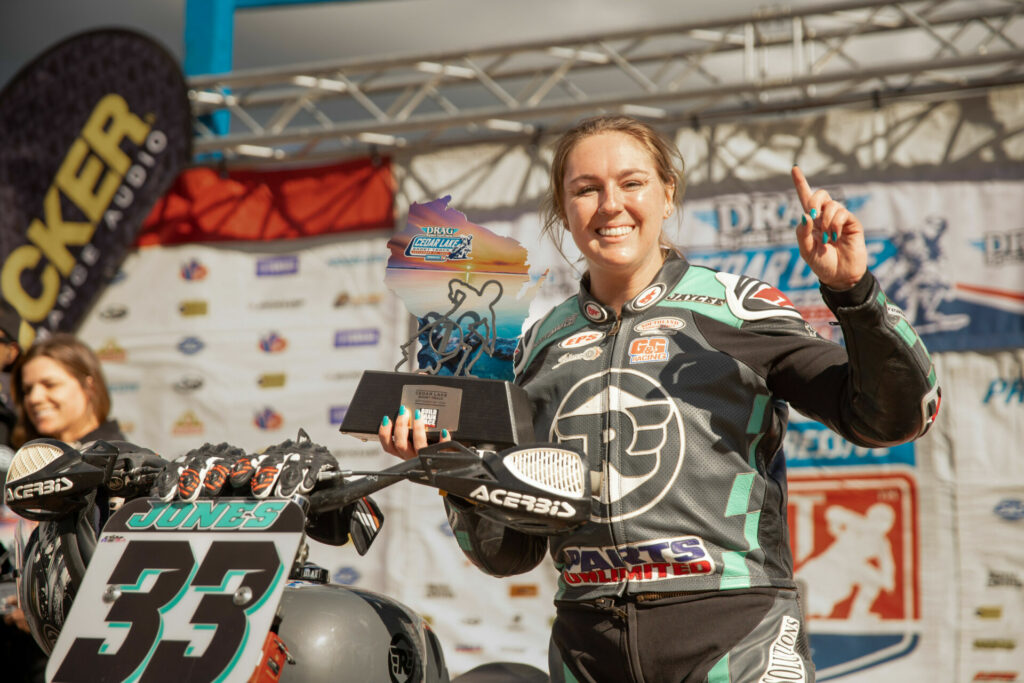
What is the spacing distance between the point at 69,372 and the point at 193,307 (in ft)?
9.63

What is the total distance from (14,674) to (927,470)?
3.84 m

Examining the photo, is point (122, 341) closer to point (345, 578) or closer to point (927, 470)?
point (345, 578)

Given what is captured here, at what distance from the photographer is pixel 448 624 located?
5.25m

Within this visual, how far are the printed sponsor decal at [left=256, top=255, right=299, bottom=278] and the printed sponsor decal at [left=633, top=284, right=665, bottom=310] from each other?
179 inches

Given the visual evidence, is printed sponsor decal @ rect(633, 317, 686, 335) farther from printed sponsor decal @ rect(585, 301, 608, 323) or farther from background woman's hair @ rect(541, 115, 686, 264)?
background woman's hair @ rect(541, 115, 686, 264)

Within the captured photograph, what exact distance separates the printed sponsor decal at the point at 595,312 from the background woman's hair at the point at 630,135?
0.20 meters

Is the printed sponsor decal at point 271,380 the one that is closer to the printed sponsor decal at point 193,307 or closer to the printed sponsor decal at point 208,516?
the printed sponsor decal at point 193,307

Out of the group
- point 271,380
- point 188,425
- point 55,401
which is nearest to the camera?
point 55,401

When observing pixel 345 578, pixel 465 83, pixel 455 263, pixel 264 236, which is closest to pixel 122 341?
pixel 264 236

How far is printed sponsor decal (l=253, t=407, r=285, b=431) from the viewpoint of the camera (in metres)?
5.79

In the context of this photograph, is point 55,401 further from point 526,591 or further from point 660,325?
point 526,591

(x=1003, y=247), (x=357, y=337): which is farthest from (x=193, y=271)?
(x=1003, y=247)

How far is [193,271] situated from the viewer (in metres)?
6.18

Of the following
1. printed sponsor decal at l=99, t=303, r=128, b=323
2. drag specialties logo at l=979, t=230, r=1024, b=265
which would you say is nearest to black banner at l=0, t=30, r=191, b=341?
printed sponsor decal at l=99, t=303, r=128, b=323
